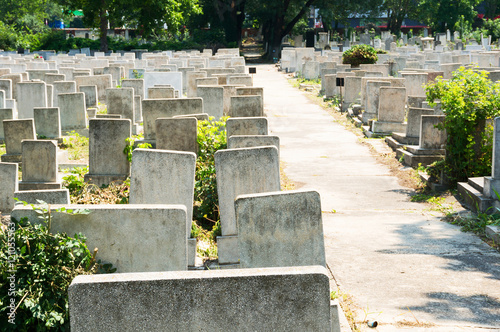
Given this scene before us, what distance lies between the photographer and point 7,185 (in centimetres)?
795

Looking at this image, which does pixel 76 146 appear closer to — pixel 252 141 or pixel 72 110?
pixel 72 110

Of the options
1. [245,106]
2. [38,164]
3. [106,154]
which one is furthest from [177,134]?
[245,106]

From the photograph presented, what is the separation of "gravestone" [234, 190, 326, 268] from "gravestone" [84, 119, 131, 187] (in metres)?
4.84

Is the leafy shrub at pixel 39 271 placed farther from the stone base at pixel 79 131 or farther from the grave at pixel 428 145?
the stone base at pixel 79 131

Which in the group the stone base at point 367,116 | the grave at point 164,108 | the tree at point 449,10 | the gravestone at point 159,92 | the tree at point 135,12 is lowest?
the stone base at point 367,116

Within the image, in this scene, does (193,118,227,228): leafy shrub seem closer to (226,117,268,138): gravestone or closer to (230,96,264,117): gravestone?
(226,117,268,138): gravestone

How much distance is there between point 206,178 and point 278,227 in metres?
3.50

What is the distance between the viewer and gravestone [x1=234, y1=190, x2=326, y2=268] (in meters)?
4.41

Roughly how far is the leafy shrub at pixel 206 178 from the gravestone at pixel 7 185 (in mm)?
2271

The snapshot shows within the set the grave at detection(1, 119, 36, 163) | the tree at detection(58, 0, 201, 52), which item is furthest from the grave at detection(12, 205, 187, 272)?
the tree at detection(58, 0, 201, 52)

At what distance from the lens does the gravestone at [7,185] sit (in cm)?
793

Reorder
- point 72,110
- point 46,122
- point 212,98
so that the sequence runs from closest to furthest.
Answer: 1. point 46,122
2. point 212,98
3. point 72,110

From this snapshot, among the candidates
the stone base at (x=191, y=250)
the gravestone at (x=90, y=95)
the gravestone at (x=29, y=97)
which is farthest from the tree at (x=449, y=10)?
the stone base at (x=191, y=250)

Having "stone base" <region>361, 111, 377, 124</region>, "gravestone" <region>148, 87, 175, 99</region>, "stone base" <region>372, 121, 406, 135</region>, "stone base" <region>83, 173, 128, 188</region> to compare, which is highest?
"gravestone" <region>148, 87, 175, 99</region>
